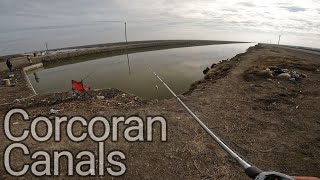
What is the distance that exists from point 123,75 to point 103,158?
44.8 ft

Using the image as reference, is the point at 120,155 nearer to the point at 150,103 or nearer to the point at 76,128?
the point at 76,128

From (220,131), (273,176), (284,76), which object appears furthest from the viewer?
(284,76)

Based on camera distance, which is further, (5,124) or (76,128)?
(5,124)

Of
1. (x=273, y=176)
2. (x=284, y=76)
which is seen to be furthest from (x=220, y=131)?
(x=284, y=76)

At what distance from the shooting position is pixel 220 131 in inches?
270

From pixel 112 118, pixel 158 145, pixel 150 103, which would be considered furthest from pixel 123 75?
pixel 158 145

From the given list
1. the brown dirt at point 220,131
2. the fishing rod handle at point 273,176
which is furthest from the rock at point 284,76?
the fishing rod handle at point 273,176

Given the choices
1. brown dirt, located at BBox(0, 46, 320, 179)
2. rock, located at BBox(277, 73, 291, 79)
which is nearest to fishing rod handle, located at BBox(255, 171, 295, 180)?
brown dirt, located at BBox(0, 46, 320, 179)

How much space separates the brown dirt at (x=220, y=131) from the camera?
209 inches

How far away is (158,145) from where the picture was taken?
622 centimetres

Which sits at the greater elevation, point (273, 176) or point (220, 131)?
point (273, 176)

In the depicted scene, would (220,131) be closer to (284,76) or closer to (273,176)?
(273,176)

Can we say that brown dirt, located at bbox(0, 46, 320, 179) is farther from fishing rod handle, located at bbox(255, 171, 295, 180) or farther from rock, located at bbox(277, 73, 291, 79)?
fishing rod handle, located at bbox(255, 171, 295, 180)

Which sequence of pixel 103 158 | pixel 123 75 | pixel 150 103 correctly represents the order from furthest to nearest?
1. pixel 123 75
2. pixel 150 103
3. pixel 103 158
